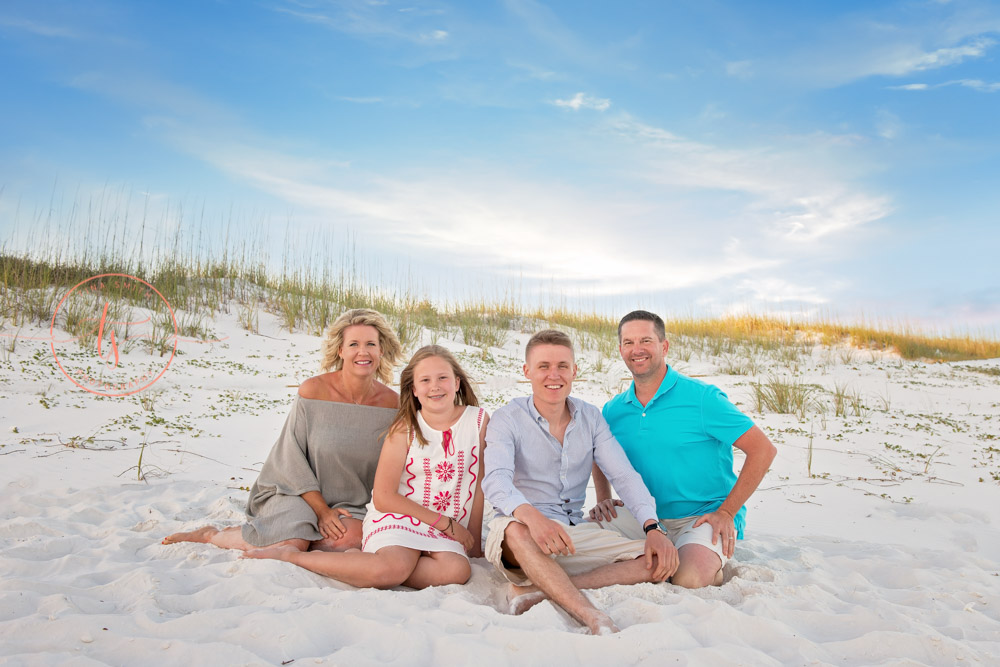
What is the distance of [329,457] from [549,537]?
4.50ft

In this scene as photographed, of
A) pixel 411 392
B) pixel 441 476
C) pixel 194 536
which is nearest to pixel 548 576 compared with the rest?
pixel 441 476

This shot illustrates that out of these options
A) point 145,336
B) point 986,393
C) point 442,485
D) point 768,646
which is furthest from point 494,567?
point 986,393

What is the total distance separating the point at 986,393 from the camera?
1014 cm

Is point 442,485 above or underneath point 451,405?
underneath

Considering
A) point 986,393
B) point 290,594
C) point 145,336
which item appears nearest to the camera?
point 290,594

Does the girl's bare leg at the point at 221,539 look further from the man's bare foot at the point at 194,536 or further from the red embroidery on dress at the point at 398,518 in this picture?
the red embroidery on dress at the point at 398,518

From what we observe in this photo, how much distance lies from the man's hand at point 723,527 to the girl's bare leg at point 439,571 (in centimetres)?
109

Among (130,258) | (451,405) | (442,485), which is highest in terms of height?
(130,258)

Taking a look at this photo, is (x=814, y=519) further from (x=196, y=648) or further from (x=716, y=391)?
(x=196, y=648)

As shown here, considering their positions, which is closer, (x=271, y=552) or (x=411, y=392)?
(x=271, y=552)

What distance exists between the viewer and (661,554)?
2.70m

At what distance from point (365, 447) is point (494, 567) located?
0.91 meters
